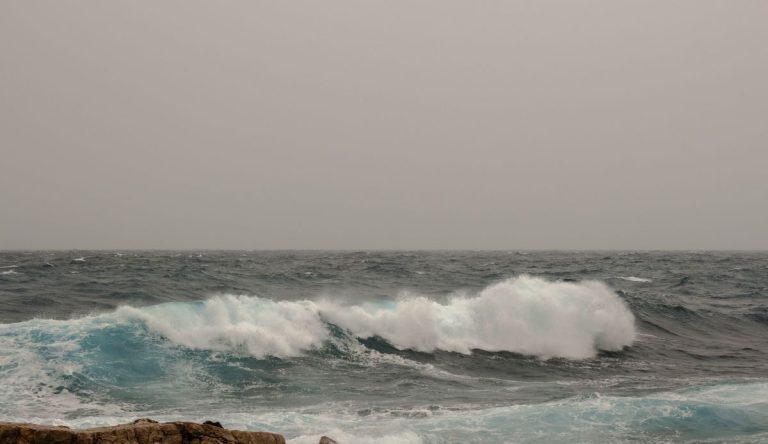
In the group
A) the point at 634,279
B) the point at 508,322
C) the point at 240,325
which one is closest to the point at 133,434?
the point at 240,325

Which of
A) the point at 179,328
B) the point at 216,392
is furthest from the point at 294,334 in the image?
the point at 216,392

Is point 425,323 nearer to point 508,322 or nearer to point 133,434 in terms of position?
point 508,322

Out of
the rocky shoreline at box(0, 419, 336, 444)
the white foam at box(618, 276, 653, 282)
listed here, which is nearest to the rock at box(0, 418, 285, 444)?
the rocky shoreline at box(0, 419, 336, 444)

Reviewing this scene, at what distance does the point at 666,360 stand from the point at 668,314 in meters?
8.79

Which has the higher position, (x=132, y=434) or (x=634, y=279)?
(x=132, y=434)

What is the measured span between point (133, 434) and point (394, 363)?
447 inches

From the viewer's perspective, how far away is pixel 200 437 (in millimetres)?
6484

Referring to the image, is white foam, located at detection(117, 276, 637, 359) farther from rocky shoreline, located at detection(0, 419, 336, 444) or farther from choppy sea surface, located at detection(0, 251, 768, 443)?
rocky shoreline, located at detection(0, 419, 336, 444)

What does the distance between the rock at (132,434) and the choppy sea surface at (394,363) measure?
238 cm

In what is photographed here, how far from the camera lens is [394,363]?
17.0 m

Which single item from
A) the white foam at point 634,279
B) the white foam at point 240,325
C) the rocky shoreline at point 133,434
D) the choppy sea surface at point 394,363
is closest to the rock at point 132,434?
the rocky shoreline at point 133,434

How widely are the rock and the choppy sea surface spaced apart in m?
2.38

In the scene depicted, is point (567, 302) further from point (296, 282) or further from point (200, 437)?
point (200, 437)

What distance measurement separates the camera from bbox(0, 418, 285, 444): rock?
5.93 m
